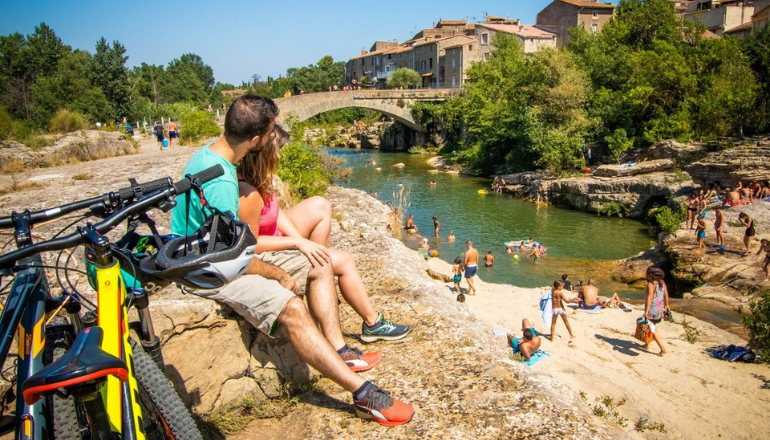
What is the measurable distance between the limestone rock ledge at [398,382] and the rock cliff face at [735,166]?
18365mm

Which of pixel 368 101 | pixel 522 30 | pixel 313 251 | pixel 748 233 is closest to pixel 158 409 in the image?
pixel 313 251

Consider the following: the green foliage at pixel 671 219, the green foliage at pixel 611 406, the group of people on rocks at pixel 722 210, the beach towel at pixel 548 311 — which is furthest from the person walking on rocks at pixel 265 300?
the green foliage at pixel 671 219

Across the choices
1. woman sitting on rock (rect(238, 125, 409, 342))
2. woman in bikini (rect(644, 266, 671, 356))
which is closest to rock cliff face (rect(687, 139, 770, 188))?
woman in bikini (rect(644, 266, 671, 356))

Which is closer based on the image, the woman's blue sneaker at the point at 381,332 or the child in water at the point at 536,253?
the woman's blue sneaker at the point at 381,332

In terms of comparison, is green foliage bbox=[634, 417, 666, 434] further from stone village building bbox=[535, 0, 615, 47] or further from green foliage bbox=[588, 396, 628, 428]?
stone village building bbox=[535, 0, 615, 47]

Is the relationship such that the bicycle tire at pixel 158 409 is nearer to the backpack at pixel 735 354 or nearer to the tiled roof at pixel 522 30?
the backpack at pixel 735 354

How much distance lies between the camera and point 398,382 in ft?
11.1

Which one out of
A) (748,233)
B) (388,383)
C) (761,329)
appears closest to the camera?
(388,383)

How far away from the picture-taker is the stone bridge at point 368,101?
3625 centimetres

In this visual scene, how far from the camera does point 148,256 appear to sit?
2053 mm

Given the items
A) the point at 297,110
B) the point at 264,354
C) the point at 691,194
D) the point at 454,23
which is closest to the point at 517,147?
the point at 691,194

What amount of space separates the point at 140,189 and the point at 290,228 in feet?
4.87

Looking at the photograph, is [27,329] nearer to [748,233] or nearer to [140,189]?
[140,189]

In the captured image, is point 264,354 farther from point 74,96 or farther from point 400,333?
point 74,96
